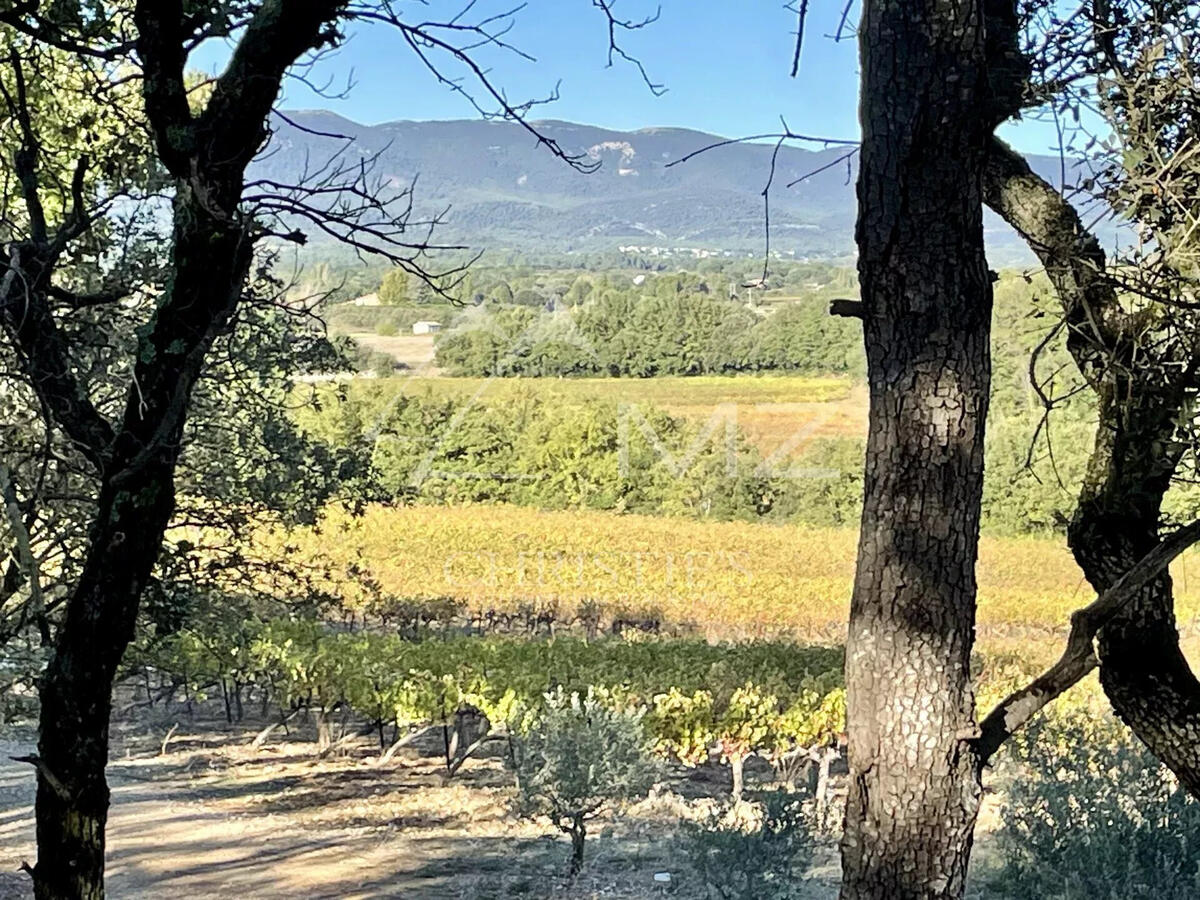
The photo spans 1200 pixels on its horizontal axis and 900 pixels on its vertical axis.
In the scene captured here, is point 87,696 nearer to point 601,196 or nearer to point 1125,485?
point 1125,485

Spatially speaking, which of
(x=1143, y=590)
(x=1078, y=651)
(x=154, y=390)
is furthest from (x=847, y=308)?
(x=154, y=390)

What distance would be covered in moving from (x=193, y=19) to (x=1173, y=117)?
193 cm

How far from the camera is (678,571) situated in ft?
60.3

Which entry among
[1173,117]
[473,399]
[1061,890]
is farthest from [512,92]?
[473,399]

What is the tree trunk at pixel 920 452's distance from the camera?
6.46 feet

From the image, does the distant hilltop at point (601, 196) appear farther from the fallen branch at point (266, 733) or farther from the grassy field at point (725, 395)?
the fallen branch at point (266, 733)

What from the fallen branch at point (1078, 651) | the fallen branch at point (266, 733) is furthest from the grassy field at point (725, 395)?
the fallen branch at point (1078, 651)

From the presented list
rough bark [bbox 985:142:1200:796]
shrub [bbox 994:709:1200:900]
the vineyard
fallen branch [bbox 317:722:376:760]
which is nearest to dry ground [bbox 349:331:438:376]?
the vineyard

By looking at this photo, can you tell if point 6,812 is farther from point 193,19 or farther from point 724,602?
point 724,602

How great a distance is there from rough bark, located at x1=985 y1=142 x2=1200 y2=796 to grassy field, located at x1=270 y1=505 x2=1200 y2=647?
1209 cm

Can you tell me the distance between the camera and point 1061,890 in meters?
A: 5.61

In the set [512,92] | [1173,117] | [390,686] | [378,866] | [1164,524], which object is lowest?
[378,866]

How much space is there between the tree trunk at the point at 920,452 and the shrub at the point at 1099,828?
371cm

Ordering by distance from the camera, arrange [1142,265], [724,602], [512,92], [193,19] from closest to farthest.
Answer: [1142,265] → [193,19] → [512,92] → [724,602]
